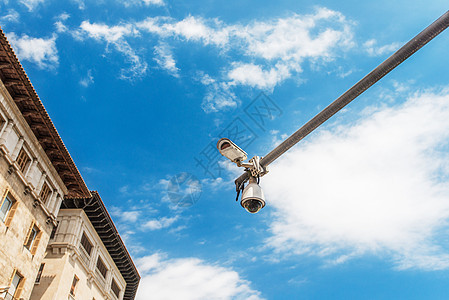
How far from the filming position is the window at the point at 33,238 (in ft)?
70.2

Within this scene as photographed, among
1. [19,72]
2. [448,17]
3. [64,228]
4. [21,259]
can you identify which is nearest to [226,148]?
[448,17]

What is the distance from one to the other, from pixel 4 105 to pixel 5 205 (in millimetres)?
5322

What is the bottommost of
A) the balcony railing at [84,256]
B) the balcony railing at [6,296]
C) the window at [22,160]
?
the balcony railing at [6,296]

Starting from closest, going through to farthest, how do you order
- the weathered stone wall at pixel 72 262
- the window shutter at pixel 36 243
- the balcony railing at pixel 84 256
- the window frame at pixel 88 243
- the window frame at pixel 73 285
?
the window shutter at pixel 36 243, the weathered stone wall at pixel 72 262, the window frame at pixel 73 285, the balcony railing at pixel 84 256, the window frame at pixel 88 243

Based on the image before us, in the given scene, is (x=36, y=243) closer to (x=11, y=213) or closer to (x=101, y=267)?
(x=11, y=213)

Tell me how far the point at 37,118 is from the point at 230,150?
19.9 metres

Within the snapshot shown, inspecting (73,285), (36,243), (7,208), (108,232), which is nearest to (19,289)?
(36,243)

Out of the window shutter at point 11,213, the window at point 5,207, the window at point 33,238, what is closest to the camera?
the window at point 5,207

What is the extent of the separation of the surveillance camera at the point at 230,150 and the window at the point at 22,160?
1927 cm

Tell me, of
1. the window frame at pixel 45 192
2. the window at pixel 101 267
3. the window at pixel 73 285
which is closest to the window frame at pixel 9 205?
the window frame at pixel 45 192

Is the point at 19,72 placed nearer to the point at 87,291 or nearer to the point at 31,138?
the point at 31,138

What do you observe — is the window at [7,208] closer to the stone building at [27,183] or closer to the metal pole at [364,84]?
the stone building at [27,183]

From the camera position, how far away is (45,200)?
23625mm

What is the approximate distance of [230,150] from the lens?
5.29 metres
